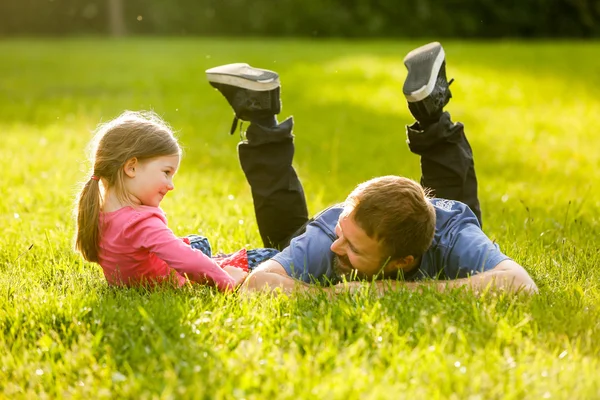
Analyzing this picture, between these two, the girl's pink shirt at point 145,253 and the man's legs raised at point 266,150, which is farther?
the man's legs raised at point 266,150

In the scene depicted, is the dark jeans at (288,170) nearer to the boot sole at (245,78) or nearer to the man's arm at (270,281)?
the boot sole at (245,78)

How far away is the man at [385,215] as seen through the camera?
3043 millimetres

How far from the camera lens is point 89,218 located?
10.5ft

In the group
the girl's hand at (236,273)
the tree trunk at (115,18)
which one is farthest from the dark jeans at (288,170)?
the tree trunk at (115,18)

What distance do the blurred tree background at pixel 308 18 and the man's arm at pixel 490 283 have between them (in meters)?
21.8

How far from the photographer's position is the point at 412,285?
3.09 meters

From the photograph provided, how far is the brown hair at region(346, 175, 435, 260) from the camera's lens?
3014 millimetres

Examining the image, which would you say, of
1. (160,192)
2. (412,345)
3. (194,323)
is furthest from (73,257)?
(412,345)

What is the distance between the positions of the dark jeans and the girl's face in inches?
28.9

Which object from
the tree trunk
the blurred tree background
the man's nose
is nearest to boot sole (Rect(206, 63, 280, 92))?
the man's nose

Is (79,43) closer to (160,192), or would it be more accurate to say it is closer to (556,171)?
(556,171)

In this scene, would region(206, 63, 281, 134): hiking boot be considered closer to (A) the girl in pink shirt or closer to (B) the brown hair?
(A) the girl in pink shirt

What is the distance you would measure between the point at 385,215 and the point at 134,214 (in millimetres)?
975

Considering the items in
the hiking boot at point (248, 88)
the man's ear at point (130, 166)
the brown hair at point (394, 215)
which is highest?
the hiking boot at point (248, 88)
